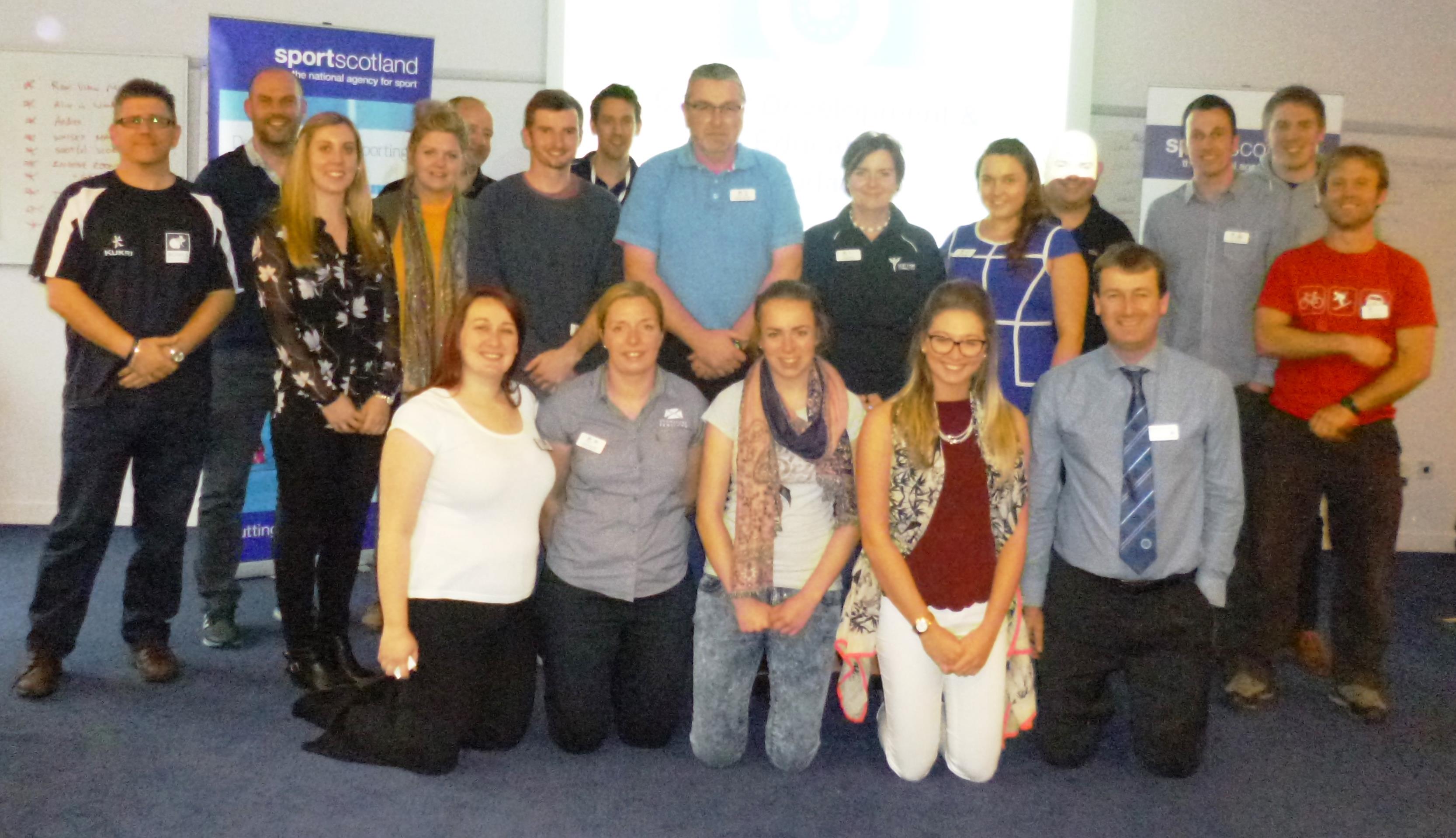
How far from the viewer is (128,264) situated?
301 cm

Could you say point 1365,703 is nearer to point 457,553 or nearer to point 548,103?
point 457,553

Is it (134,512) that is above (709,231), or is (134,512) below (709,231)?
below

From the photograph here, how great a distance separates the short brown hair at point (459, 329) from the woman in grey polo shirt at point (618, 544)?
0.21 metres

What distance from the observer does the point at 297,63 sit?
4359 mm

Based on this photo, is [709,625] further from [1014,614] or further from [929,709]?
[1014,614]

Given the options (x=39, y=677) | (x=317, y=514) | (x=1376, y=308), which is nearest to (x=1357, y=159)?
(x=1376, y=308)

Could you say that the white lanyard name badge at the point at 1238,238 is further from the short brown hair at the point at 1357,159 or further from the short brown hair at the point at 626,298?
the short brown hair at the point at 626,298

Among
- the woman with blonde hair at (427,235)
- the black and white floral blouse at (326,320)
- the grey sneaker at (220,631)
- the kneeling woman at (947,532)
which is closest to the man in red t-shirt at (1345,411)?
the kneeling woman at (947,532)

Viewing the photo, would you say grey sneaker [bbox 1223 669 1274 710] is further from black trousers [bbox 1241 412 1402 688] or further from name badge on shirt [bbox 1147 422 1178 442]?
name badge on shirt [bbox 1147 422 1178 442]

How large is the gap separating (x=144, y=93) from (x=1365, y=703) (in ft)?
12.3

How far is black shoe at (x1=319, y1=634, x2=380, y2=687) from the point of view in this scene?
3.09 meters

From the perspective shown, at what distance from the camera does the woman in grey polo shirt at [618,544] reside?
272 cm

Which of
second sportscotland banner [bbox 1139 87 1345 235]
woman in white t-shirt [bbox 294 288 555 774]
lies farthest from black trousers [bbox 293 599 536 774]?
second sportscotland banner [bbox 1139 87 1345 235]

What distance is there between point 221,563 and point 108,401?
2.43 feet
